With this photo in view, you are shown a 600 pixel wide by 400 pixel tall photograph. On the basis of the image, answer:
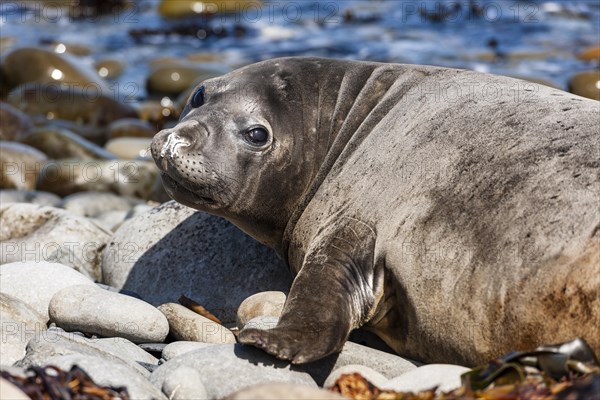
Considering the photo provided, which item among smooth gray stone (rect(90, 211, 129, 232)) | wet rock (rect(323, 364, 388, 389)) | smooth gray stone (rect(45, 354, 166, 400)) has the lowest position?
smooth gray stone (rect(90, 211, 129, 232))

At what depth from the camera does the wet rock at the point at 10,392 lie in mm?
3496

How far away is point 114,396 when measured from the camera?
3812mm

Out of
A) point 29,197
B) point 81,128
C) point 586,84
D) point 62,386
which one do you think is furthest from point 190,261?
point 586,84

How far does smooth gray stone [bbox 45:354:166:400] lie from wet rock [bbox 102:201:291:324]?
215 cm

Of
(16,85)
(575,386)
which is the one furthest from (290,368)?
(16,85)

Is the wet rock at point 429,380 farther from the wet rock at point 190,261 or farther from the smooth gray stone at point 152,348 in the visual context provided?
the wet rock at point 190,261

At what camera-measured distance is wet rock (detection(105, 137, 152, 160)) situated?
11.9m

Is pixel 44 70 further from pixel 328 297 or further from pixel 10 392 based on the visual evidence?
pixel 10 392

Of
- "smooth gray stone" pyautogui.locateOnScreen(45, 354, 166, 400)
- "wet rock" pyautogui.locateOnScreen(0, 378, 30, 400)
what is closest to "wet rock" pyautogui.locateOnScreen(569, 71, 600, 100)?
"smooth gray stone" pyautogui.locateOnScreen(45, 354, 166, 400)

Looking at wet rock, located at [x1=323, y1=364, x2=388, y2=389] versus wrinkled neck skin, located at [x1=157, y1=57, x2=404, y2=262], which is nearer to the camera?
wet rock, located at [x1=323, y1=364, x2=388, y2=389]

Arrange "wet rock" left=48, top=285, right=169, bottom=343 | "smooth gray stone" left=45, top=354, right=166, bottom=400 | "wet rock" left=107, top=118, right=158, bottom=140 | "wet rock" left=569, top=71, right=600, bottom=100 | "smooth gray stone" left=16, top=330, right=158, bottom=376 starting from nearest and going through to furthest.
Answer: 1. "smooth gray stone" left=45, top=354, right=166, bottom=400
2. "smooth gray stone" left=16, top=330, right=158, bottom=376
3. "wet rock" left=48, top=285, right=169, bottom=343
4. "wet rock" left=107, top=118, right=158, bottom=140
5. "wet rock" left=569, top=71, right=600, bottom=100

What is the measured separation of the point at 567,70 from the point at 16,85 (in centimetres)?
840

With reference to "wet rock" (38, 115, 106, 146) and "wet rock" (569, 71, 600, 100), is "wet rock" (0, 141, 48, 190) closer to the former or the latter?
"wet rock" (38, 115, 106, 146)

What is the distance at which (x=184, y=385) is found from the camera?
4.10 m
